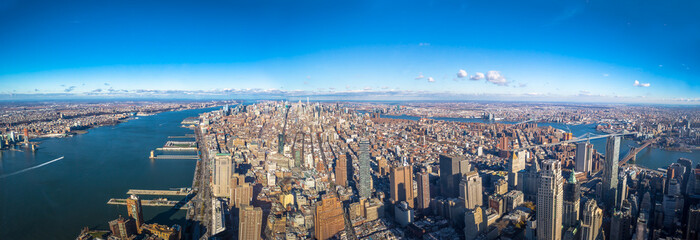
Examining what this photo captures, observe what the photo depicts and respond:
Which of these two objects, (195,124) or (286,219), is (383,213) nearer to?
(286,219)

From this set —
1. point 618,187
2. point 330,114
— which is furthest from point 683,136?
point 330,114

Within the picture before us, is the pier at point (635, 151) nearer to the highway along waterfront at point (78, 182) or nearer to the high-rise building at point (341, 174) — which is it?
the high-rise building at point (341, 174)

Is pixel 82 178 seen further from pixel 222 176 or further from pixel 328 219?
pixel 328 219

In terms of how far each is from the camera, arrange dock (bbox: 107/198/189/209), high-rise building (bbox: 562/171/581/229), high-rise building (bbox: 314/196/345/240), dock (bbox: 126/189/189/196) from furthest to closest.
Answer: dock (bbox: 126/189/189/196)
dock (bbox: 107/198/189/209)
high-rise building (bbox: 314/196/345/240)
high-rise building (bbox: 562/171/581/229)

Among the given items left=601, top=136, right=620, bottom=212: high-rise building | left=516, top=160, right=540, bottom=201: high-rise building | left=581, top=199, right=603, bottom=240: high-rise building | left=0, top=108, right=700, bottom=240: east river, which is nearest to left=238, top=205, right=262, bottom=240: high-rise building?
left=0, top=108, right=700, bottom=240: east river

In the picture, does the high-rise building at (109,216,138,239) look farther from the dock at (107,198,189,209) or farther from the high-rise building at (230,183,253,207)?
the high-rise building at (230,183,253,207)

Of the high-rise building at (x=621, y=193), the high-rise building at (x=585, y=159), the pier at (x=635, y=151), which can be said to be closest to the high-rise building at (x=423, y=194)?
the high-rise building at (x=621, y=193)

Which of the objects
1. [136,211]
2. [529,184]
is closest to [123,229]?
[136,211]
